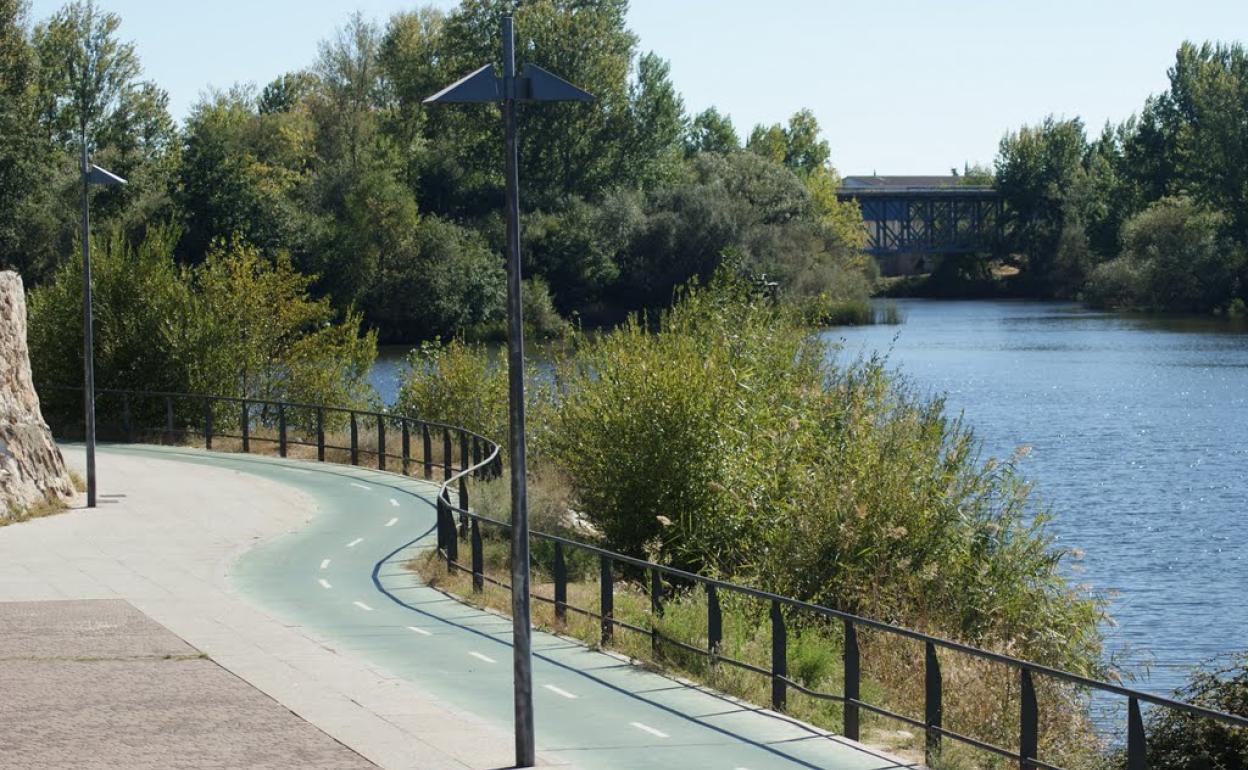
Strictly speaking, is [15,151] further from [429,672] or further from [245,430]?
[429,672]

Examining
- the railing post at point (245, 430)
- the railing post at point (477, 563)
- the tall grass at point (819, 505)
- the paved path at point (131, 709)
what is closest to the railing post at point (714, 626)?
the tall grass at point (819, 505)

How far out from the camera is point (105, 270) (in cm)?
3822

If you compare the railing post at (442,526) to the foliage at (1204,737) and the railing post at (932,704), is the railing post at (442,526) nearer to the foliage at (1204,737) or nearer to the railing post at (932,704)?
the foliage at (1204,737)

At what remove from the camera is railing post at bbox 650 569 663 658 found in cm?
1580

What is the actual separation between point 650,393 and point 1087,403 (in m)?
34.4

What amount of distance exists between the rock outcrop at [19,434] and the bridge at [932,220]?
378 feet

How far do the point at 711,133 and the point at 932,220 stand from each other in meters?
28.1

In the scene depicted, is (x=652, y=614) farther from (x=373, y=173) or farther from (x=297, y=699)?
(x=373, y=173)

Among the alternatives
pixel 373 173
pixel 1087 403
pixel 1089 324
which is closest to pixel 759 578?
pixel 1087 403

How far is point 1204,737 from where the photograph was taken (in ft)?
46.9

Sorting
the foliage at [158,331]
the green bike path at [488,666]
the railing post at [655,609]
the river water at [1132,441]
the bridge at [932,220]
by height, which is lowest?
the river water at [1132,441]

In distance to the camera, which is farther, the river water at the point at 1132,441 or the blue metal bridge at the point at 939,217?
the blue metal bridge at the point at 939,217

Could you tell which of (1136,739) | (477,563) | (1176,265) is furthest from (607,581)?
(1176,265)

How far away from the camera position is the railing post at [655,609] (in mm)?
15797
